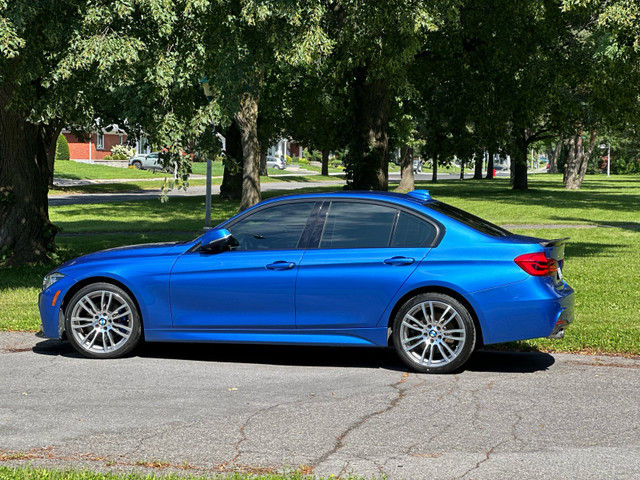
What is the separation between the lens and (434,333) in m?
7.85

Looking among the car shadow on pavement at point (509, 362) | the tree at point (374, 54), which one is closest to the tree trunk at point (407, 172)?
the tree at point (374, 54)

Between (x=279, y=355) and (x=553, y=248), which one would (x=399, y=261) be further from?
(x=279, y=355)

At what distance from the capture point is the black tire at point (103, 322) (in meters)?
8.52

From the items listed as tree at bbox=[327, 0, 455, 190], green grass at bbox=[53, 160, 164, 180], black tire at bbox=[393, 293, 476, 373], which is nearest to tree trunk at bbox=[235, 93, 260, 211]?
tree at bbox=[327, 0, 455, 190]

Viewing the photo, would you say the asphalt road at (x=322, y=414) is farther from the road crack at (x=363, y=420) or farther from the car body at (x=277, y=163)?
the car body at (x=277, y=163)

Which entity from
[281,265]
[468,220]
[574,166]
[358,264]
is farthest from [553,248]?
[574,166]

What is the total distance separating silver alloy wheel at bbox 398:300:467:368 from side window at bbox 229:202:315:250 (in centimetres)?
125

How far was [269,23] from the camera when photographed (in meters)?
11.5

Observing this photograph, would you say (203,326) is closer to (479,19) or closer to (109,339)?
(109,339)

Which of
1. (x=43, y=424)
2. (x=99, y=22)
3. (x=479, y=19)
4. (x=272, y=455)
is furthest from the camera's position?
(x=479, y=19)

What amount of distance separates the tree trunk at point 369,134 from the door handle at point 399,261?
1327 centimetres

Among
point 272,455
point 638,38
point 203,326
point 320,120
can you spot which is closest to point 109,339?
point 203,326

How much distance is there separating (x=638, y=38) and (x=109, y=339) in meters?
10.5

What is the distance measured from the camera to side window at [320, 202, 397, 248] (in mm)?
8141
